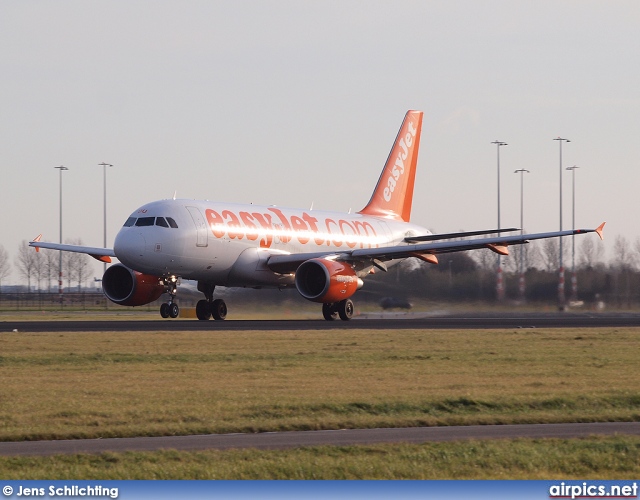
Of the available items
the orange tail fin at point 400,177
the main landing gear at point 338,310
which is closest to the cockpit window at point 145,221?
the main landing gear at point 338,310

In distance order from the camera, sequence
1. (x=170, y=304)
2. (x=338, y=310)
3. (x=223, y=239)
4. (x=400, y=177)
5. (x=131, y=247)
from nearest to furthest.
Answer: (x=131, y=247) → (x=170, y=304) → (x=223, y=239) → (x=338, y=310) → (x=400, y=177)

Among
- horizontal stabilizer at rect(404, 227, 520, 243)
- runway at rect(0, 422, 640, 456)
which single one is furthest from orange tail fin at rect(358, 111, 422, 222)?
runway at rect(0, 422, 640, 456)

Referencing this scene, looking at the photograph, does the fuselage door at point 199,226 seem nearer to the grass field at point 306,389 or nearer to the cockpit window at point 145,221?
the cockpit window at point 145,221

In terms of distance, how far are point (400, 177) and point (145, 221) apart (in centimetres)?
1823

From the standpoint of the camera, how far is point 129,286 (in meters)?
44.7

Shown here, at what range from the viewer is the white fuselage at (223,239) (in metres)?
40.8

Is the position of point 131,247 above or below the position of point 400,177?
below

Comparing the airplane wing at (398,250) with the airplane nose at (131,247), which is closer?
the airplane nose at (131,247)

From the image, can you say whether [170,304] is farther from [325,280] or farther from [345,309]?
[345,309]

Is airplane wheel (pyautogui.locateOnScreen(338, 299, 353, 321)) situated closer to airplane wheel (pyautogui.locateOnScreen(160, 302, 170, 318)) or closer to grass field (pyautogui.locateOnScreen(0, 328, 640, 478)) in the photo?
airplane wheel (pyautogui.locateOnScreen(160, 302, 170, 318))

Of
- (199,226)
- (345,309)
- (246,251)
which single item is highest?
(199,226)

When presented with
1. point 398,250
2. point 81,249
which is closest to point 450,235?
point 398,250

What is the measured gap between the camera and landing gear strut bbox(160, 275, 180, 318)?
136 feet

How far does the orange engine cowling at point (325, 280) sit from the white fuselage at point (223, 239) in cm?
216
